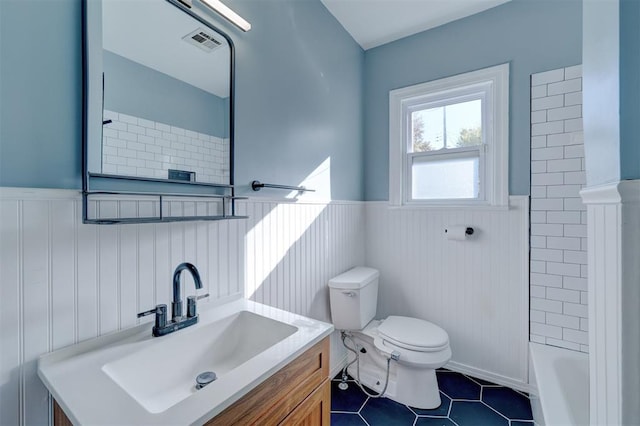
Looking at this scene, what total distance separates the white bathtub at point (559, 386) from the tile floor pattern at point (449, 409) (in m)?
0.12

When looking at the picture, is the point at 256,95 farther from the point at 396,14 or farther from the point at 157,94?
the point at 396,14

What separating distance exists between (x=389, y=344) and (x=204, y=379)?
121 centimetres

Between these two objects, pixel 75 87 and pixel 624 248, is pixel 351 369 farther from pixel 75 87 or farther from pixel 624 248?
pixel 75 87

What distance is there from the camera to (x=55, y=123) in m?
0.82

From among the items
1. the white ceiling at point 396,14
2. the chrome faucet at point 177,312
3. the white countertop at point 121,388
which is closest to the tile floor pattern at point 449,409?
the white countertop at point 121,388

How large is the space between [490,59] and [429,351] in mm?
1993

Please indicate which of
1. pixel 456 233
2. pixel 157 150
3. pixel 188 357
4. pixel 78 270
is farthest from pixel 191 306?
pixel 456 233

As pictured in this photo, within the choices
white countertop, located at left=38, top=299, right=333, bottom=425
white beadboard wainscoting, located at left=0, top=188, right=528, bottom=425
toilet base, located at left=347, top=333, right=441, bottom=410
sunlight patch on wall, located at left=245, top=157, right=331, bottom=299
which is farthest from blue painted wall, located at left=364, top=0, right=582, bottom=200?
white countertop, located at left=38, top=299, right=333, bottom=425

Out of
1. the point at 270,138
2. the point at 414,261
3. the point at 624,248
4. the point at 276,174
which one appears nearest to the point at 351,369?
the point at 414,261

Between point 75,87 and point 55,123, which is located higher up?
point 75,87

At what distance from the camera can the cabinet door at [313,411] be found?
2.98 feet

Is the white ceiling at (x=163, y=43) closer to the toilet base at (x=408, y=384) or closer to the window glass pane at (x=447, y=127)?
the window glass pane at (x=447, y=127)

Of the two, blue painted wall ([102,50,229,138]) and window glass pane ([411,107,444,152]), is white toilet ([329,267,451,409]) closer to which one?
window glass pane ([411,107,444,152])

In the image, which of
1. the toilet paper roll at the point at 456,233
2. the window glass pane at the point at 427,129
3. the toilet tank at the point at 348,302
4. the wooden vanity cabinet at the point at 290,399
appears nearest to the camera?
the wooden vanity cabinet at the point at 290,399
